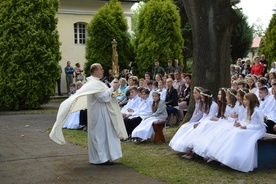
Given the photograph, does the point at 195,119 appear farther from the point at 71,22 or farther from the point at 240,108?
the point at 71,22

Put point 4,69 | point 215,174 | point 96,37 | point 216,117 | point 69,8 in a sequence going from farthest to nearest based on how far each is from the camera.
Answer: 1. point 69,8
2. point 96,37
3. point 4,69
4. point 216,117
5. point 215,174

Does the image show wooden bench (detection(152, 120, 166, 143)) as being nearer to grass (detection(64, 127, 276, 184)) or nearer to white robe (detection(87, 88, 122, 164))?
grass (detection(64, 127, 276, 184))

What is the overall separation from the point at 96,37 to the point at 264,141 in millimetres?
18810

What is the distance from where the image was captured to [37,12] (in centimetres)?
2064

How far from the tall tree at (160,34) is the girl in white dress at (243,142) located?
1529 centimetres

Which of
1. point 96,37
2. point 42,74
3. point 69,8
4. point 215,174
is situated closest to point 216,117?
point 215,174

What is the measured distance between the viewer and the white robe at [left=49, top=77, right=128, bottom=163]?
9461 millimetres

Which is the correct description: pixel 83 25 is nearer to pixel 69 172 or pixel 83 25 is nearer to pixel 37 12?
pixel 37 12

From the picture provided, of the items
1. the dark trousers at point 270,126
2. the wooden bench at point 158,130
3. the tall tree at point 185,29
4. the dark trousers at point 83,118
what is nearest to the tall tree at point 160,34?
the tall tree at point 185,29

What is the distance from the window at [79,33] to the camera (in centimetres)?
2988

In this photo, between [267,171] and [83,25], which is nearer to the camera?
[267,171]

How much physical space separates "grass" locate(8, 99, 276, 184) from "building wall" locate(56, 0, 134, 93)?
1804cm

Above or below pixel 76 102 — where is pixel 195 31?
above

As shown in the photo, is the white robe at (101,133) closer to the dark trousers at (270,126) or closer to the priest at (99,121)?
the priest at (99,121)
